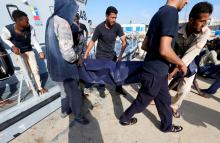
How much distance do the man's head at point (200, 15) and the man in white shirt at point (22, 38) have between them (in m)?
2.70

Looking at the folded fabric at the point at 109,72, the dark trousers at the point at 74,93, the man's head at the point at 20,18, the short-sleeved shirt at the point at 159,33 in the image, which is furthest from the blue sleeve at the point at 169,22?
the man's head at the point at 20,18

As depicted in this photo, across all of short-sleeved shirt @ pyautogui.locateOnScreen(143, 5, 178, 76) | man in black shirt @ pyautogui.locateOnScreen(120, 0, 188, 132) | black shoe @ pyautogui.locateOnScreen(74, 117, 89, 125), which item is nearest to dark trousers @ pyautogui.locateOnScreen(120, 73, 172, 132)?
man in black shirt @ pyautogui.locateOnScreen(120, 0, 188, 132)

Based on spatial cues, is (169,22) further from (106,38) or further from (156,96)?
(106,38)

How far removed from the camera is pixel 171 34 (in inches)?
71.1

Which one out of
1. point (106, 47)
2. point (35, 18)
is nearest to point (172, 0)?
point (106, 47)

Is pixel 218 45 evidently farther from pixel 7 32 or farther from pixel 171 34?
pixel 7 32

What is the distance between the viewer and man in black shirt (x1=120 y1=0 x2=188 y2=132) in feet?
5.97

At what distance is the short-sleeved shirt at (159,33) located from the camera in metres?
1.80

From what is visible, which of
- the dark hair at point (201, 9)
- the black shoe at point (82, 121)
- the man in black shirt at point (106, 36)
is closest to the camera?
the dark hair at point (201, 9)

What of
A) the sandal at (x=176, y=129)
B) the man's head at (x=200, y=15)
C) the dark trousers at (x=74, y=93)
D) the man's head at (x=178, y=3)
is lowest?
the sandal at (x=176, y=129)

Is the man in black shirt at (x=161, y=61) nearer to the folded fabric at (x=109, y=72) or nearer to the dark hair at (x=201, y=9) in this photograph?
the dark hair at (x=201, y=9)

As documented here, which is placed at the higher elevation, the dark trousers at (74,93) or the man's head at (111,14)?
the man's head at (111,14)

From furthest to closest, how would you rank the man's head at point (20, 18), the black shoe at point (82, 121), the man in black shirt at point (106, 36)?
the man in black shirt at point (106, 36) < the man's head at point (20, 18) < the black shoe at point (82, 121)

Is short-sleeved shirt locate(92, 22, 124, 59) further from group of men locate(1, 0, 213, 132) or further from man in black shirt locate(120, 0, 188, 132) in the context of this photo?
man in black shirt locate(120, 0, 188, 132)
